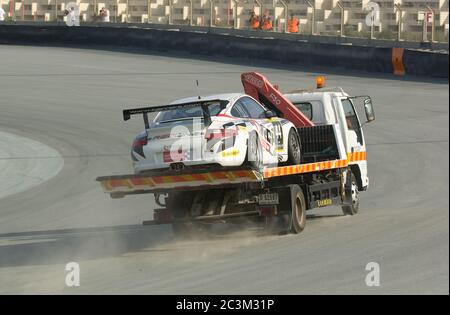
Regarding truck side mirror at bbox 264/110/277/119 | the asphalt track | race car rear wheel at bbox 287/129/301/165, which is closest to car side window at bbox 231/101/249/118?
truck side mirror at bbox 264/110/277/119

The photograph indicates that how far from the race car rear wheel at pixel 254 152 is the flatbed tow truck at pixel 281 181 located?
0.15 m

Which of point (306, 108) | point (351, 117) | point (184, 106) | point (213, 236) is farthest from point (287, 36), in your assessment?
point (184, 106)

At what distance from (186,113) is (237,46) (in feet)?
88.0

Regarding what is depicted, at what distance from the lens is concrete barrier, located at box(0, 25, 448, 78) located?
35.1 m

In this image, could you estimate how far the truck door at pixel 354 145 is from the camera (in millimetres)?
18156

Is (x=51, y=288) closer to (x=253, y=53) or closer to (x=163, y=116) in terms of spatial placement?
(x=163, y=116)

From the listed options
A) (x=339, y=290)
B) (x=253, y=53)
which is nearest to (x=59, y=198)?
(x=339, y=290)

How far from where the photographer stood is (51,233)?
53.8ft

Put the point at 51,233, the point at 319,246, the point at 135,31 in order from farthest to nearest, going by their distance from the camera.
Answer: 1. the point at 135,31
2. the point at 51,233
3. the point at 319,246

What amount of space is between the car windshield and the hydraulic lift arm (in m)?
2.32

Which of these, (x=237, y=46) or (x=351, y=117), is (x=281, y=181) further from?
(x=237, y=46)

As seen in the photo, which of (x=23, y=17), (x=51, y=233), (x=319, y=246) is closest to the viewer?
(x=319, y=246)

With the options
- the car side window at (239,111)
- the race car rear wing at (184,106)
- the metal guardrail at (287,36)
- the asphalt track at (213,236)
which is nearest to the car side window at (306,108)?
the asphalt track at (213,236)
